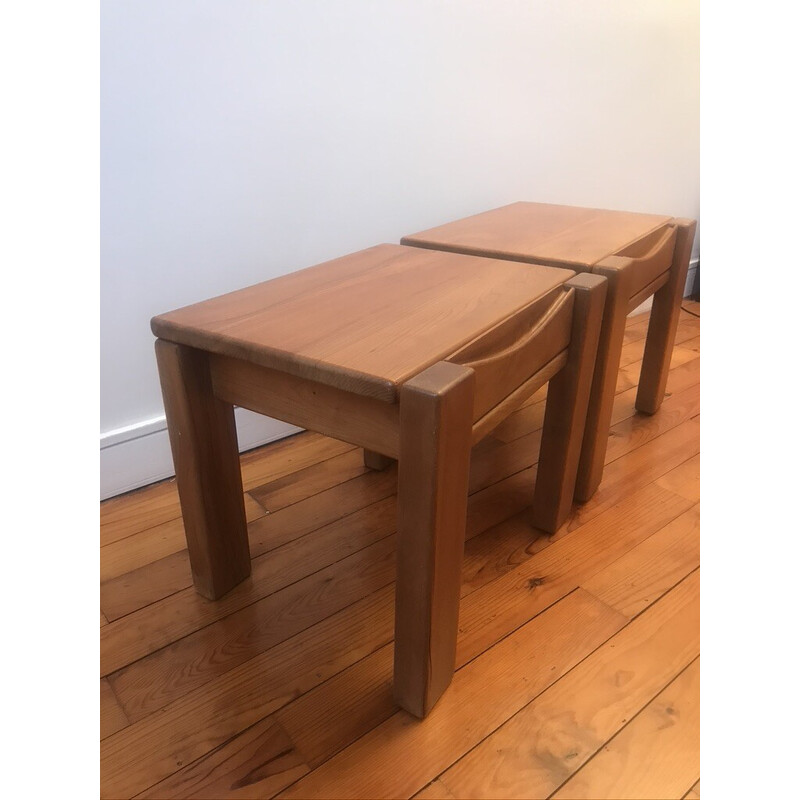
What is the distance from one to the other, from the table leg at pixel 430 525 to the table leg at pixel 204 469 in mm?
283

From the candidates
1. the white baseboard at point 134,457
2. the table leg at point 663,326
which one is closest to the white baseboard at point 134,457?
the white baseboard at point 134,457

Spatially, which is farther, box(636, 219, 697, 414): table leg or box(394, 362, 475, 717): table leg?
box(636, 219, 697, 414): table leg

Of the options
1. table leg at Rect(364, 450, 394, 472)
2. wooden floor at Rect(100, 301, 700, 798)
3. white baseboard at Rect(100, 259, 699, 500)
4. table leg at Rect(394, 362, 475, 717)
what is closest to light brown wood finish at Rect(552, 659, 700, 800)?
wooden floor at Rect(100, 301, 700, 798)

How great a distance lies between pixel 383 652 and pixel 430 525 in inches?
10.5

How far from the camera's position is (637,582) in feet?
3.03

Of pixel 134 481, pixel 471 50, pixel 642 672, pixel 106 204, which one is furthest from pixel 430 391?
pixel 471 50

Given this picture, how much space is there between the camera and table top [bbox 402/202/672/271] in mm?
1017

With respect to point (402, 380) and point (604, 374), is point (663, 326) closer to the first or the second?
point (604, 374)

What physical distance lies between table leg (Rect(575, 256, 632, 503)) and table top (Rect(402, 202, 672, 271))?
5 centimetres

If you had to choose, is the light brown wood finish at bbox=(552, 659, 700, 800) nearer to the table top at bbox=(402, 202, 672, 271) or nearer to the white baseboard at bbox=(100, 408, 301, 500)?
the table top at bbox=(402, 202, 672, 271)

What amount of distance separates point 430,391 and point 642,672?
0.47 meters

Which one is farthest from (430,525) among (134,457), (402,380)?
(134,457)

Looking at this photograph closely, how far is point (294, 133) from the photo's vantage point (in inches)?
43.4

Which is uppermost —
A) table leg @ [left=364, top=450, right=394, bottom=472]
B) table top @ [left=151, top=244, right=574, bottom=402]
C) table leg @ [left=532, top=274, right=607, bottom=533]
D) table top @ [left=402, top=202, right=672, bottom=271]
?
table top @ [left=402, top=202, right=672, bottom=271]
